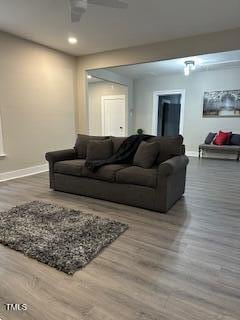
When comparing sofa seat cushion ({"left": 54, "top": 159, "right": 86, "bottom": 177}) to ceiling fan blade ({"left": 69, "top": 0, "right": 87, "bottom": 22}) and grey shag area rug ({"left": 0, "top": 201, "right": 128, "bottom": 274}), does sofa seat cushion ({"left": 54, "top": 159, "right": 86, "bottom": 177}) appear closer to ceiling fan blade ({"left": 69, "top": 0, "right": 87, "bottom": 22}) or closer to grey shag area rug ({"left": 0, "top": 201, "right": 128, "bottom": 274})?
grey shag area rug ({"left": 0, "top": 201, "right": 128, "bottom": 274})

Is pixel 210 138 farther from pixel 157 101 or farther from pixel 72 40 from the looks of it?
pixel 72 40

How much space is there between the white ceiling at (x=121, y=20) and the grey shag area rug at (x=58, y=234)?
→ 282 centimetres

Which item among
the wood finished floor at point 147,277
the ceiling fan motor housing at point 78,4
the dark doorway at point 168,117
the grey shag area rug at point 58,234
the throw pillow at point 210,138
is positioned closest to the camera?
the wood finished floor at point 147,277

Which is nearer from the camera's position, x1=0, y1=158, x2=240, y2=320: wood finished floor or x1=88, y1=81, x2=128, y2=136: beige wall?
x1=0, y1=158, x2=240, y2=320: wood finished floor

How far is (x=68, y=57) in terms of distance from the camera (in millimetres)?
5391

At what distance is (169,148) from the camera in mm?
3213

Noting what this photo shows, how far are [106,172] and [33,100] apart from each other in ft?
8.95

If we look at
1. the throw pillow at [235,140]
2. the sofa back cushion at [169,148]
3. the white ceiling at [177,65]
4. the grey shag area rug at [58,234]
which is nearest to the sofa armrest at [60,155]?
the grey shag area rug at [58,234]

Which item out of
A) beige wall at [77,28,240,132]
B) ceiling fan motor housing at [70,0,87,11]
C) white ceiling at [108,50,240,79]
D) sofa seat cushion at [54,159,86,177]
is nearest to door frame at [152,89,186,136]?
white ceiling at [108,50,240,79]

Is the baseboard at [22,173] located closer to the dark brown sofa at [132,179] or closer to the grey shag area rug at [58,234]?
the dark brown sofa at [132,179]

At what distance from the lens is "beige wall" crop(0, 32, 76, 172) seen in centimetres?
418

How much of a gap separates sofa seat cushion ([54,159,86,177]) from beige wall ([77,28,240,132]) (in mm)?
2509

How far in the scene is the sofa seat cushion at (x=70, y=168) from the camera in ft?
10.8

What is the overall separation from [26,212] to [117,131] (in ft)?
19.5
